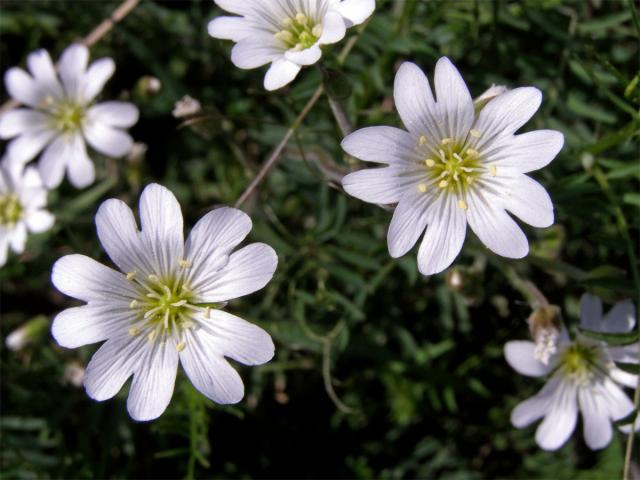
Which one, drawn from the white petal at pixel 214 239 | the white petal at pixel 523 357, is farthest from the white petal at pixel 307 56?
the white petal at pixel 523 357

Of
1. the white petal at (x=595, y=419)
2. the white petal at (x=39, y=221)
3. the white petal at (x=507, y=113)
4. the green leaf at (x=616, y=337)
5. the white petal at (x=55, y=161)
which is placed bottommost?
the white petal at (x=595, y=419)

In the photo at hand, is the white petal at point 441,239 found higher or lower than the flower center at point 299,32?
lower

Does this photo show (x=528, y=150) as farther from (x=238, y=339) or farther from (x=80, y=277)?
(x=80, y=277)

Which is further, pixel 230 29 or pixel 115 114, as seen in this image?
pixel 115 114

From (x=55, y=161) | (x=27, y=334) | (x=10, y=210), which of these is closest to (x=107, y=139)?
(x=55, y=161)

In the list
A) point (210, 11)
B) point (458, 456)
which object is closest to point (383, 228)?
point (458, 456)

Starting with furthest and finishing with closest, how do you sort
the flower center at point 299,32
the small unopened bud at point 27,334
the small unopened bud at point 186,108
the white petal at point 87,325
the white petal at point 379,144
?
the small unopened bud at point 27,334 → the small unopened bud at point 186,108 → the flower center at point 299,32 → the white petal at point 87,325 → the white petal at point 379,144

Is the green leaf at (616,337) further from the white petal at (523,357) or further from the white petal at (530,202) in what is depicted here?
the white petal at (530,202)
